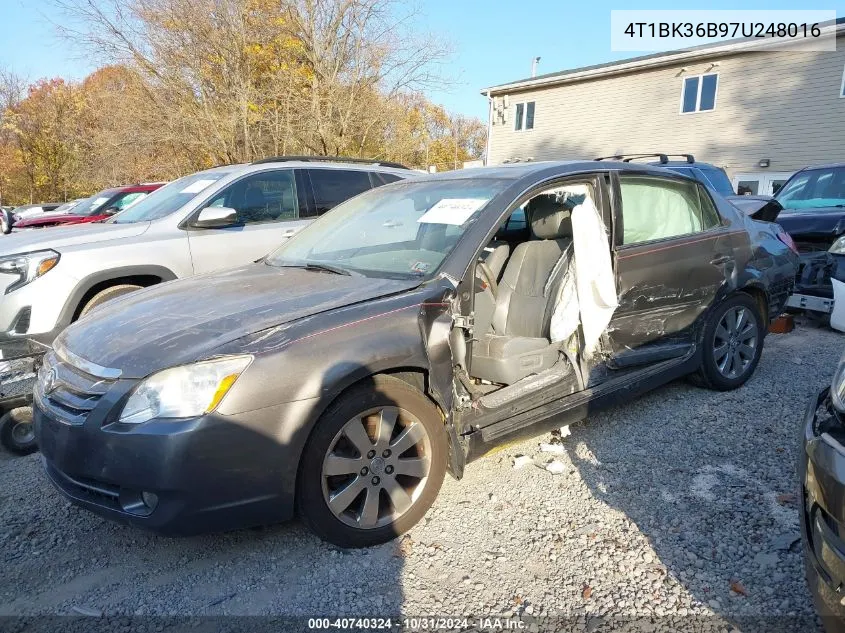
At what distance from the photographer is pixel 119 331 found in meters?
2.70

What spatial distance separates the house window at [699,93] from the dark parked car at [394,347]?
53.0 feet

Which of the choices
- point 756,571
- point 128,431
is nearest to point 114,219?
point 128,431

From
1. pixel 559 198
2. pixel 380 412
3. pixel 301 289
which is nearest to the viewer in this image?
pixel 380 412

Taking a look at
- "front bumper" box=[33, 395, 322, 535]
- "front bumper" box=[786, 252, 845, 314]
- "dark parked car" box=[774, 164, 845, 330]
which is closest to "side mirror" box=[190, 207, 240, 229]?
"front bumper" box=[33, 395, 322, 535]

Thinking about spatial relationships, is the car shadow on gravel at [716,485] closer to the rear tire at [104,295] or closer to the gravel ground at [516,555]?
the gravel ground at [516,555]

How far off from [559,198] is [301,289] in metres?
1.88

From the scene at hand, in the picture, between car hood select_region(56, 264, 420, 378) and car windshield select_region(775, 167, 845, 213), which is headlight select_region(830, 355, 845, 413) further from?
car windshield select_region(775, 167, 845, 213)

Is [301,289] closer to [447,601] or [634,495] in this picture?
[447,601]

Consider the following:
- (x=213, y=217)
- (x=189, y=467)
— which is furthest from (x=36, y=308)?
(x=189, y=467)

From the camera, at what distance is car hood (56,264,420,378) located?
7.91ft

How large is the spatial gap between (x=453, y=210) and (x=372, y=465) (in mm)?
1500

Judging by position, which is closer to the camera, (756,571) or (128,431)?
(128,431)

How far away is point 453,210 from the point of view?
3.30m

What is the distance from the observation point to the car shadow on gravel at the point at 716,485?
236 centimetres
